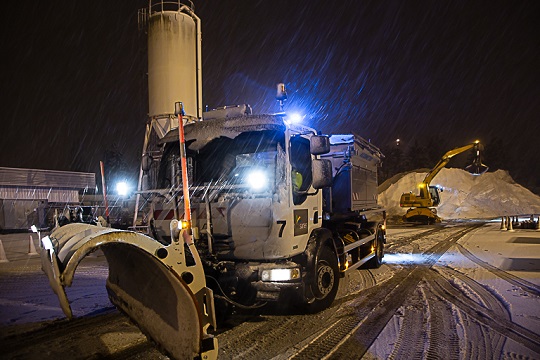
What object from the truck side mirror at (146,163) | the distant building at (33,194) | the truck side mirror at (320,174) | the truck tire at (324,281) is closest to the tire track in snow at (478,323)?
the truck tire at (324,281)

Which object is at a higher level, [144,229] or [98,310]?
[144,229]

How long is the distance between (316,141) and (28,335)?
4.82m

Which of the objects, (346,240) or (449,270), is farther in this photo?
(449,270)

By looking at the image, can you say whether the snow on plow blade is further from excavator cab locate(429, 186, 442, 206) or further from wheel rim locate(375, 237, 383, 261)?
excavator cab locate(429, 186, 442, 206)

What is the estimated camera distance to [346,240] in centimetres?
848

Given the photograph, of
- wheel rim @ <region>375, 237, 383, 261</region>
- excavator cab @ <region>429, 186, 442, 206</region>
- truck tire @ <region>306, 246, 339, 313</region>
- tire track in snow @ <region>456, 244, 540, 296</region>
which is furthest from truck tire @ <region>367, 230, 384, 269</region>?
excavator cab @ <region>429, 186, 442, 206</region>

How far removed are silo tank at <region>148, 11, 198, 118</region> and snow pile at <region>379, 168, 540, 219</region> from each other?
85.5 ft

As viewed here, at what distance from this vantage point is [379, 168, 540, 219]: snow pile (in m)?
38.8

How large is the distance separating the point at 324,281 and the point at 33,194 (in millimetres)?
29806

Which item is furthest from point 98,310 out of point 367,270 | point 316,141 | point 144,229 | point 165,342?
point 367,270

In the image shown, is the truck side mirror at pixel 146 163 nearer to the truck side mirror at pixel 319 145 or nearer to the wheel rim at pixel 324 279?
the truck side mirror at pixel 319 145

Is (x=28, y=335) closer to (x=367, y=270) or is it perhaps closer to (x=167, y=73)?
(x=367, y=270)

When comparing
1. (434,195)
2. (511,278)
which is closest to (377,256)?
(511,278)

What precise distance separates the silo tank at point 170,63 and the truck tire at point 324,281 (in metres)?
11.6
